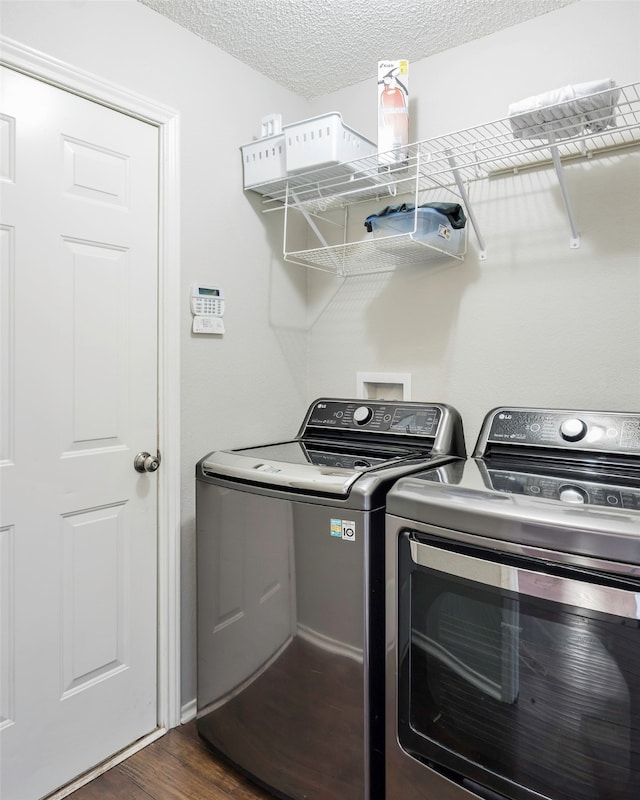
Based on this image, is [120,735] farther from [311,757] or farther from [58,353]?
[58,353]

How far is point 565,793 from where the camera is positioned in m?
1.10

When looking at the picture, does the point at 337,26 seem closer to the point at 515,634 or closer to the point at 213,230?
the point at 213,230

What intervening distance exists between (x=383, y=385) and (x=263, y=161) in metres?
0.95

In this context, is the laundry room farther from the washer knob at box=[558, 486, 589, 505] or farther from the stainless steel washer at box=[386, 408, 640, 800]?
the washer knob at box=[558, 486, 589, 505]

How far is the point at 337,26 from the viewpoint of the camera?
6.04 ft

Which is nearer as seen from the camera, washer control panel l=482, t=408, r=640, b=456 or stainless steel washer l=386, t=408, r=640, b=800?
stainless steel washer l=386, t=408, r=640, b=800

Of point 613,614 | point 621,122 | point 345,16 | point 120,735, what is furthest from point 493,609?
point 345,16

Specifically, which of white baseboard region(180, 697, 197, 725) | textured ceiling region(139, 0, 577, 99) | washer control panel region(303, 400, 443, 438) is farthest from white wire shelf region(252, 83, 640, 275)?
white baseboard region(180, 697, 197, 725)

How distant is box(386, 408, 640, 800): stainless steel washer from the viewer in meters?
1.03

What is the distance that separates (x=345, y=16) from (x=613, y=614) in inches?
72.9

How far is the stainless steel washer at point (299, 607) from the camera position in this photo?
1389mm

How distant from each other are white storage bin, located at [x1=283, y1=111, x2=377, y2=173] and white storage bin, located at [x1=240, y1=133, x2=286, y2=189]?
0.07 meters

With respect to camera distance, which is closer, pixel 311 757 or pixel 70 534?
pixel 311 757

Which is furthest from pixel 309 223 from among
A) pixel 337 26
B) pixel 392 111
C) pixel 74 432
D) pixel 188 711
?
pixel 188 711
